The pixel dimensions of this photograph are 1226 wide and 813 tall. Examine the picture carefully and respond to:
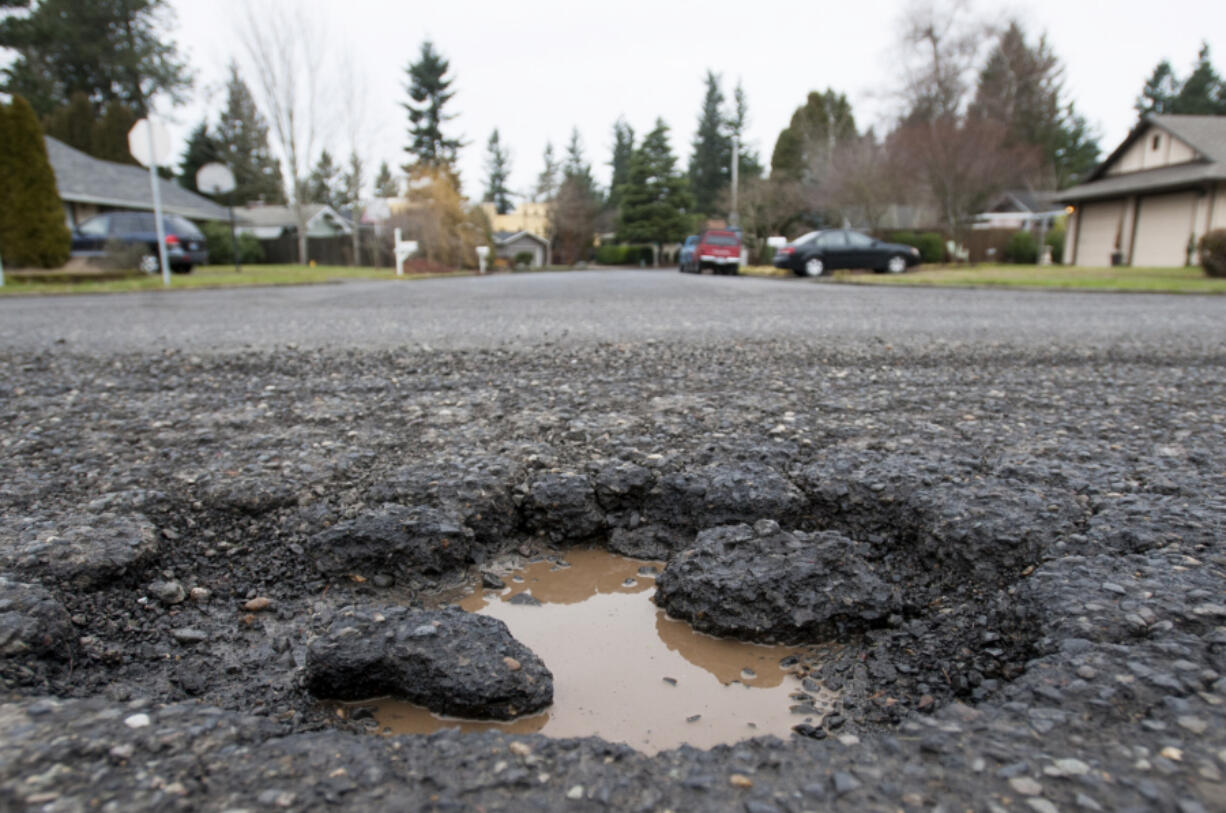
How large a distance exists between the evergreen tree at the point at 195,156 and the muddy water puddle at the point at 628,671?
5189 centimetres

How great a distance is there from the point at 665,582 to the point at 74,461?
1.88m

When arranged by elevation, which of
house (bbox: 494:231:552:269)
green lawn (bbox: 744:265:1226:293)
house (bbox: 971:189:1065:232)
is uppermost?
house (bbox: 971:189:1065:232)

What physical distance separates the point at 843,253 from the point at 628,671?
20.3m

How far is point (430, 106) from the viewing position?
54.1 m

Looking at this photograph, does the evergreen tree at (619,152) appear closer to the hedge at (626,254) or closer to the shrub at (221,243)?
the hedge at (626,254)

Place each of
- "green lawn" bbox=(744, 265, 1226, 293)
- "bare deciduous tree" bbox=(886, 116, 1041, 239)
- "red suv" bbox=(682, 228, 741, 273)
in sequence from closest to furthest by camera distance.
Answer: "green lawn" bbox=(744, 265, 1226, 293) < "bare deciduous tree" bbox=(886, 116, 1041, 239) < "red suv" bbox=(682, 228, 741, 273)

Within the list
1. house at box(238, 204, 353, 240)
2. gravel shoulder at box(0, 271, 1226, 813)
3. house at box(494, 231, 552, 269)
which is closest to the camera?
gravel shoulder at box(0, 271, 1226, 813)

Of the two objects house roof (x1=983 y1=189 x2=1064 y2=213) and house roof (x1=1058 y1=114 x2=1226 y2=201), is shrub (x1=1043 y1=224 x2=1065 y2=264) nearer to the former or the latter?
house roof (x1=1058 y1=114 x2=1226 y2=201)

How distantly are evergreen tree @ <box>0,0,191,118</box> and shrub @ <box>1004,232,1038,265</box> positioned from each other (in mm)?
39921

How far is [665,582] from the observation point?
68.4 inches

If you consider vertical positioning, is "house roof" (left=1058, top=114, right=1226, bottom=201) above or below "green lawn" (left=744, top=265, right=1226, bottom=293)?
above

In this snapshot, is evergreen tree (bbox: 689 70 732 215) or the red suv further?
evergreen tree (bbox: 689 70 732 215)

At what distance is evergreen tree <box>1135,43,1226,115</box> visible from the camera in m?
53.1

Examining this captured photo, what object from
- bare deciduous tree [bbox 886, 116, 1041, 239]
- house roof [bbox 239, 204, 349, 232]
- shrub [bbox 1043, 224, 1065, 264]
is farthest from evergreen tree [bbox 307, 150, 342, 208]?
shrub [bbox 1043, 224, 1065, 264]
